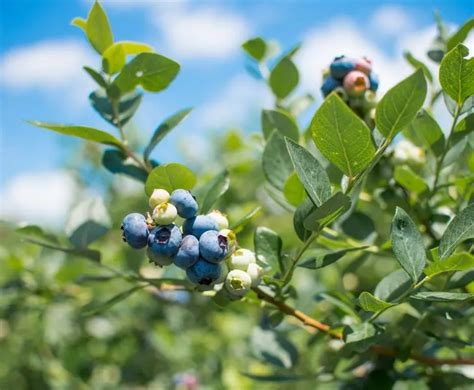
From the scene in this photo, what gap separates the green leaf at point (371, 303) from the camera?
34.4 inches

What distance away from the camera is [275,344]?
59.4 inches

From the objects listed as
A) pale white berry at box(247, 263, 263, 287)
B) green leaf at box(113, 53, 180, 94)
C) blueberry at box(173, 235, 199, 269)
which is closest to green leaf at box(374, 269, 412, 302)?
pale white berry at box(247, 263, 263, 287)

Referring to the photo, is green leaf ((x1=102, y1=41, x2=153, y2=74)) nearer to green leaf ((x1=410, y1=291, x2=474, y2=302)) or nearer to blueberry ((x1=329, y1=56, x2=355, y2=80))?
blueberry ((x1=329, y1=56, x2=355, y2=80))

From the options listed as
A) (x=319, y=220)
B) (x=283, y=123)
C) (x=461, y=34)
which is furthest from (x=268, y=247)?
(x=461, y=34)

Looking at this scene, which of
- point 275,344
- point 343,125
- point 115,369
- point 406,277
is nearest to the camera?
point 343,125

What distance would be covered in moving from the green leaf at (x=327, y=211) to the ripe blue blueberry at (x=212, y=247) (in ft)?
0.41

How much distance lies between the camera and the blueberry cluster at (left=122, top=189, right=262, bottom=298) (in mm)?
899

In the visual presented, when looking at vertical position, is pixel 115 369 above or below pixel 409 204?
below

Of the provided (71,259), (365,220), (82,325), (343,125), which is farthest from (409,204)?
(82,325)

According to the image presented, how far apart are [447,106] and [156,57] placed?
0.50 metres

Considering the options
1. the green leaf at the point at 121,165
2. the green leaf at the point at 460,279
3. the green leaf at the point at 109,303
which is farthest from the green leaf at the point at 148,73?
the green leaf at the point at 460,279

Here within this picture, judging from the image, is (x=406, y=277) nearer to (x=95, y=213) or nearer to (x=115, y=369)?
(x=95, y=213)

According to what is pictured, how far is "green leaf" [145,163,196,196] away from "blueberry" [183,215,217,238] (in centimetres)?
5

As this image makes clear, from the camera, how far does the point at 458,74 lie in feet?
3.01
